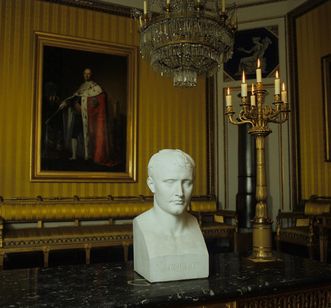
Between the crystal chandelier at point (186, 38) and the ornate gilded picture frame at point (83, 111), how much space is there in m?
2.50

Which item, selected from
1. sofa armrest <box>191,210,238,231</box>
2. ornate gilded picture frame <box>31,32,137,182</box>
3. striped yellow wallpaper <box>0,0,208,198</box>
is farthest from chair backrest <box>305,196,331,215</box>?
ornate gilded picture frame <box>31,32,137,182</box>

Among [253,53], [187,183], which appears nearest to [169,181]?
[187,183]

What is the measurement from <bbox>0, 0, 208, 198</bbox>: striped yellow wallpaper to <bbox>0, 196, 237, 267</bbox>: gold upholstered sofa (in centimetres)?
21

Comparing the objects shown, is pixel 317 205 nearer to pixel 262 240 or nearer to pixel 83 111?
pixel 262 240

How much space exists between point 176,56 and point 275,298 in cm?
239

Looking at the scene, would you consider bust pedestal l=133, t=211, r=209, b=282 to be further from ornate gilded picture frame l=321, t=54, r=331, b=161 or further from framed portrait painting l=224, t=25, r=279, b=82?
framed portrait painting l=224, t=25, r=279, b=82

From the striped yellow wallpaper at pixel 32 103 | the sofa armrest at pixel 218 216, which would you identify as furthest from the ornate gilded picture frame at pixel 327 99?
the striped yellow wallpaper at pixel 32 103

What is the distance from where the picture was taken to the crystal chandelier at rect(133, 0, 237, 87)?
330 centimetres

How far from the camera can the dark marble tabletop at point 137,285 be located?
1.54m

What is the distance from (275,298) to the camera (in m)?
1.78

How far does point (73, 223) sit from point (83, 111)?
1.75 meters

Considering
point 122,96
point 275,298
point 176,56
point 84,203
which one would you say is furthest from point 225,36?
point 84,203

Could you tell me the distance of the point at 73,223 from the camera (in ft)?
18.7

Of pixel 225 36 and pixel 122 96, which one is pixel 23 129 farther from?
pixel 225 36
